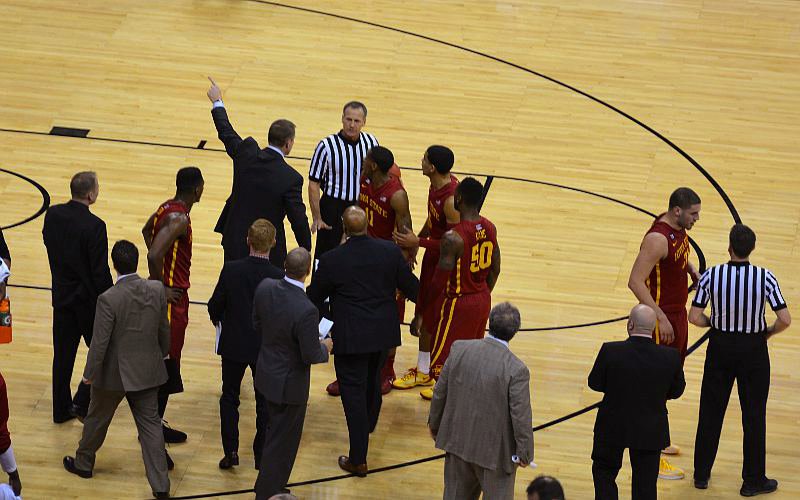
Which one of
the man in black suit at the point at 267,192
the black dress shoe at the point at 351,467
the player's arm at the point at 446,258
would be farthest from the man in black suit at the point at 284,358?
the man in black suit at the point at 267,192

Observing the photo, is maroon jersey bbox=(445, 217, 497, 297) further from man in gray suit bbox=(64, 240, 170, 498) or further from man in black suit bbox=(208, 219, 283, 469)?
man in gray suit bbox=(64, 240, 170, 498)

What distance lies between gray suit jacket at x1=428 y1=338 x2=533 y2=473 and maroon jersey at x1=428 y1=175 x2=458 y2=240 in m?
2.28

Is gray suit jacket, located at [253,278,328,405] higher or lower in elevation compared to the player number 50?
lower

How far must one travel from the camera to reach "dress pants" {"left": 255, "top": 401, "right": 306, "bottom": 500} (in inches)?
343

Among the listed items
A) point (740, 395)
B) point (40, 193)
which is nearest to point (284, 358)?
point (740, 395)

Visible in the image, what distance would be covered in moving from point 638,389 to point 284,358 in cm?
219

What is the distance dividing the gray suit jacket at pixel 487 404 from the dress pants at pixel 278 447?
1147 mm

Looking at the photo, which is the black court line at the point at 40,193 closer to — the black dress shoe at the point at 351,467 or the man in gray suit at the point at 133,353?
the man in gray suit at the point at 133,353

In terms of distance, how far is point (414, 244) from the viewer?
A: 33.1ft

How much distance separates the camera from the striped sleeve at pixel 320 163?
36.4ft

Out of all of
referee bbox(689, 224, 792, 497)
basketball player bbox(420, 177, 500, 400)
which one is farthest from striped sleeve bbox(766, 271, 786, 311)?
basketball player bbox(420, 177, 500, 400)

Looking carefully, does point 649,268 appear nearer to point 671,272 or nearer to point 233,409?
point 671,272

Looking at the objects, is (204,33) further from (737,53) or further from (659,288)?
(659,288)

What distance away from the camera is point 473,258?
973 centimetres
